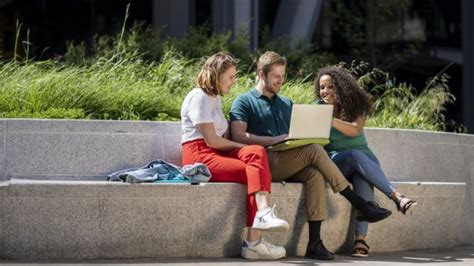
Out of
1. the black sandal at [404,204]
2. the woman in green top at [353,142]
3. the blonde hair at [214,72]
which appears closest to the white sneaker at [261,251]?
the woman in green top at [353,142]

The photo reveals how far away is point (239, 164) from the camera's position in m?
8.40

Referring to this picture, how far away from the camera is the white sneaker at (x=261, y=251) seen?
8.40 meters

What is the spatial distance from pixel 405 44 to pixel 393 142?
1516 centimetres

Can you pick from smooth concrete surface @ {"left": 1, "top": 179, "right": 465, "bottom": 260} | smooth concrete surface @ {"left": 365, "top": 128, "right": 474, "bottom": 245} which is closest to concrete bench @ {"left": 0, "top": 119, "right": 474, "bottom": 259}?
smooth concrete surface @ {"left": 1, "top": 179, "right": 465, "bottom": 260}

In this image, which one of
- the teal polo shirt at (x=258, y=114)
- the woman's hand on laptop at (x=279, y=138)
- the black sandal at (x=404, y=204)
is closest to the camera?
the woman's hand on laptop at (x=279, y=138)

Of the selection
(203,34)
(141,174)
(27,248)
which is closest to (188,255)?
(141,174)

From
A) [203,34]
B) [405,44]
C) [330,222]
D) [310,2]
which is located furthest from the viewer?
[405,44]

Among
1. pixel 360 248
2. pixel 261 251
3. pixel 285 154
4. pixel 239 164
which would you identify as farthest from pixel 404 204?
pixel 239 164

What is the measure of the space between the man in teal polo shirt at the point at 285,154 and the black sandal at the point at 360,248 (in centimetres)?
25

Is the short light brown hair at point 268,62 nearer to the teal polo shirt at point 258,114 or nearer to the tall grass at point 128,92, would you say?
the teal polo shirt at point 258,114

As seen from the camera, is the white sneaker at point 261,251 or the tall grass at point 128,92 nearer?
the white sneaker at point 261,251

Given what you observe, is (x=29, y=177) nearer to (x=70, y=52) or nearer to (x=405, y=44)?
(x=70, y=52)

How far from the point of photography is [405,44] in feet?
82.8

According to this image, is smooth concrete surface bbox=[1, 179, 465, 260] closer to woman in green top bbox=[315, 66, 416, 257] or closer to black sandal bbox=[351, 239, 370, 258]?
black sandal bbox=[351, 239, 370, 258]
